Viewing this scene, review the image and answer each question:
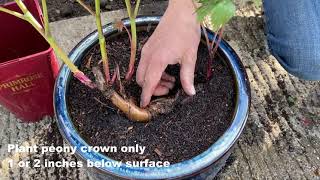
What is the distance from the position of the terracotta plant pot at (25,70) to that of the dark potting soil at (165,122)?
0.19 m

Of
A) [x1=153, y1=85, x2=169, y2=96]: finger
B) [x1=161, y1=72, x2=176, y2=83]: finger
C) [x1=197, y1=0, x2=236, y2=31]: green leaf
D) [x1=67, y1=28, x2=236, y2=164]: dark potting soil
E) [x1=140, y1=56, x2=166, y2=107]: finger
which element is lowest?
[x1=67, y1=28, x2=236, y2=164]: dark potting soil

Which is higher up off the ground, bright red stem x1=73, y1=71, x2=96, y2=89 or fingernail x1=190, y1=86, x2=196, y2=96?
bright red stem x1=73, y1=71, x2=96, y2=89

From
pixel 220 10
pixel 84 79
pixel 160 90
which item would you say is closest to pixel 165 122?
pixel 160 90

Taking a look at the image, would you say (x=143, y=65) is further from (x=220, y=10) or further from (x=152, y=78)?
(x=220, y=10)

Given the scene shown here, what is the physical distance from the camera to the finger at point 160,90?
1044 mm

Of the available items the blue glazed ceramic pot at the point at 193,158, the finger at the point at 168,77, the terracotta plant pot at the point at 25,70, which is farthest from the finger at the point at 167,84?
the terracotta plant pot at the point at 25,70

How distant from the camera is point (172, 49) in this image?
3.23 ft

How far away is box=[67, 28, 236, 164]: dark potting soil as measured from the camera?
96cm

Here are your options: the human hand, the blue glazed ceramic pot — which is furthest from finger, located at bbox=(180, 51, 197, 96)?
the blue glazed ceramic pot

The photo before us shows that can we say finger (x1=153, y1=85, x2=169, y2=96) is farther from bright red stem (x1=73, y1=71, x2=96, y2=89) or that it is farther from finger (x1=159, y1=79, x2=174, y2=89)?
Result: bright red stem (x1=73, y1=71, x2=96, y2=89)

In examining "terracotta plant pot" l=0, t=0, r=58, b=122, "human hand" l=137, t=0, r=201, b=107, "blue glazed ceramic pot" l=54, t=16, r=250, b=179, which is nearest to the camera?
"blue glazed ceramic pot" l=54, t=16, r=250, b=179

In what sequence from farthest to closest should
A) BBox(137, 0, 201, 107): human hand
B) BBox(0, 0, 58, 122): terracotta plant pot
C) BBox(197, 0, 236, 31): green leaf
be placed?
BBox(0, 0, 58, 122): terracotta plant pot
BBox(137, 0, 201, 107): human hand
BBox(197, 0, 236, 31): green leaf

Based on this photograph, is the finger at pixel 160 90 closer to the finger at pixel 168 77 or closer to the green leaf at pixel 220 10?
the finger at pixel 168 77

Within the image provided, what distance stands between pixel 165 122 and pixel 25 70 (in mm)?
461
